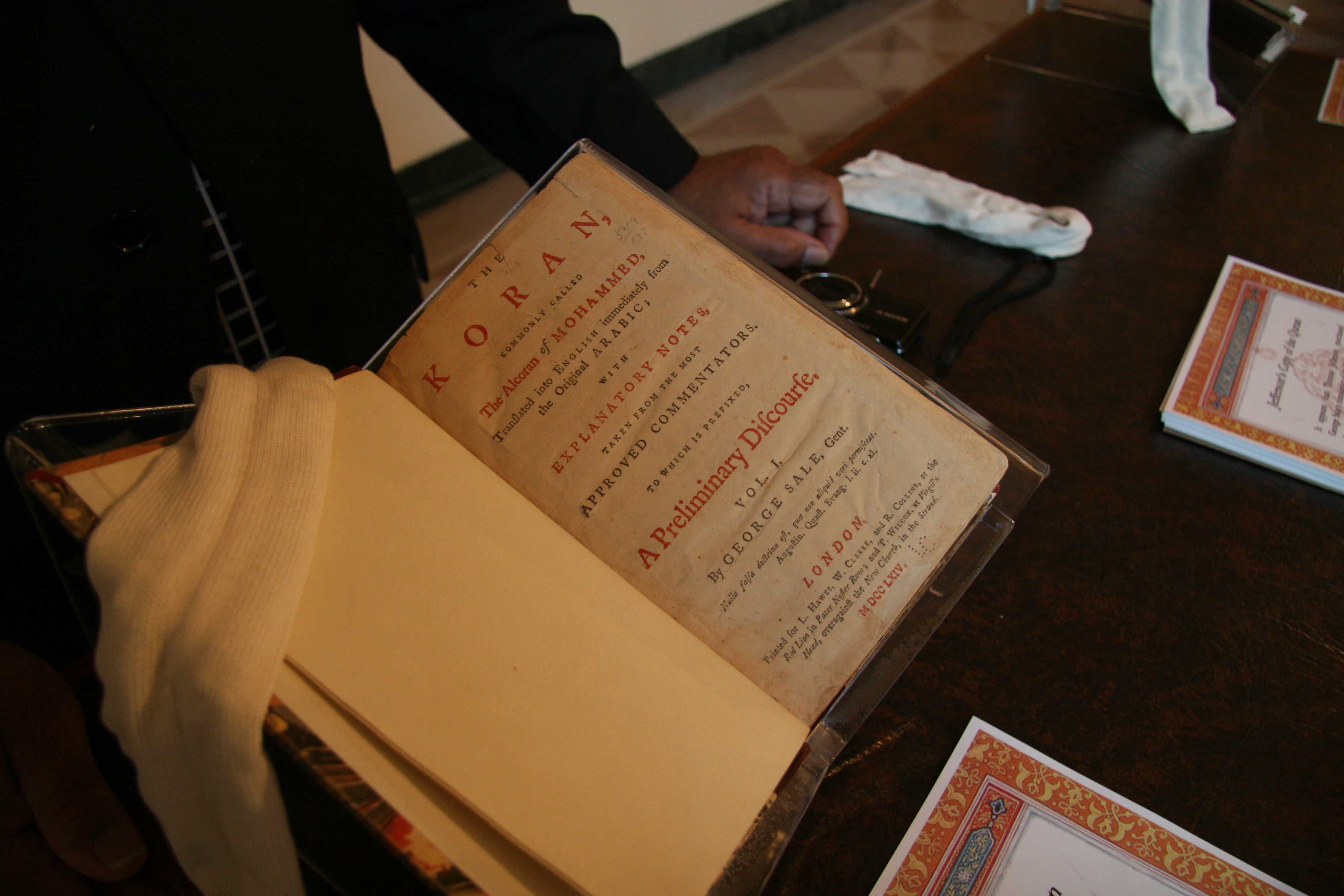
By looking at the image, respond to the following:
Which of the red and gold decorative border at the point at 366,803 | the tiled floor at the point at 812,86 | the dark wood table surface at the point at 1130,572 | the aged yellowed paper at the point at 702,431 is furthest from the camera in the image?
the tiled floor at the point at 812,86

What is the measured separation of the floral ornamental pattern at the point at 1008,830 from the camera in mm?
521

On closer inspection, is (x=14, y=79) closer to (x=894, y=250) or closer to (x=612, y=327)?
(x=612, y=327)

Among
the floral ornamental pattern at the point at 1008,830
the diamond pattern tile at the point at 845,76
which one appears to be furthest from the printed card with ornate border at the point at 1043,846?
the diamond pattern tile at the point at 845,76

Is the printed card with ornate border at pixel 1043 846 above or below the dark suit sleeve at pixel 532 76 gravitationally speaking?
below

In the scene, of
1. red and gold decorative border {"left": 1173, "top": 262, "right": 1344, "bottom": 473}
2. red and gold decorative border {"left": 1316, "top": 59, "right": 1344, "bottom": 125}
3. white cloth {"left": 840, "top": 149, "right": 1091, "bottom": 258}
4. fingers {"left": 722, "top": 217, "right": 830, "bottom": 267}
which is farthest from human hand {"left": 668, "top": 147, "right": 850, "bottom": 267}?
red and gold decorative border {"left": 1316, "top": 59, "right": 1344, "bottom": 125}

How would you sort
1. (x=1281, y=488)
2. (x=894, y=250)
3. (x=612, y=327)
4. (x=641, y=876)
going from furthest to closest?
(x=894, y=250), (x=1281, y=488), (x=612, y=327), (x=641, y=876)

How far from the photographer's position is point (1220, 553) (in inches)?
28.4

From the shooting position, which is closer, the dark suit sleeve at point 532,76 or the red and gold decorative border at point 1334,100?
the dark suit sleeve at point 532,76

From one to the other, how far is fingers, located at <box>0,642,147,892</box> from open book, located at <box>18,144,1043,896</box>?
1.10 feet

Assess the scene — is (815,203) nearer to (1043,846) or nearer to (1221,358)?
(1221,358)

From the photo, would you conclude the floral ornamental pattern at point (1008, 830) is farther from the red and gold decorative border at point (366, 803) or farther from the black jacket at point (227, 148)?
the black jacket at point (227, 148)

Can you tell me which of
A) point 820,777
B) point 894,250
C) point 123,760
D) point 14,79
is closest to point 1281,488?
point 894,250

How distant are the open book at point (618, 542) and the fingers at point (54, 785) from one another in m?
0.34

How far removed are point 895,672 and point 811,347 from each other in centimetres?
22
